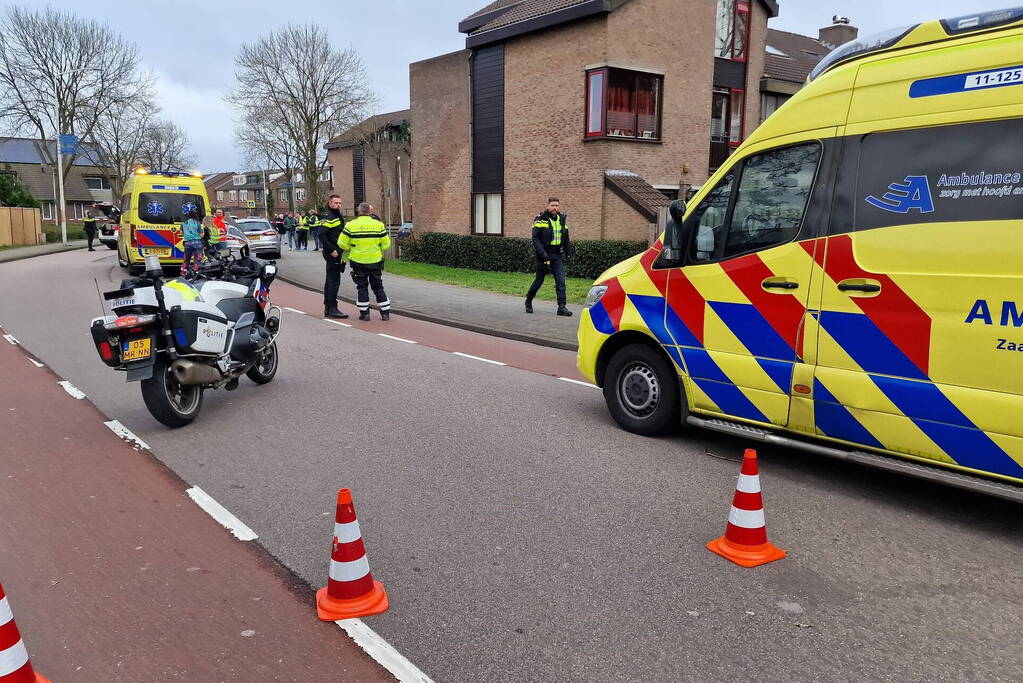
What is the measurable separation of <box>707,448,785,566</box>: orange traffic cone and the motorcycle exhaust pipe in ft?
14.3

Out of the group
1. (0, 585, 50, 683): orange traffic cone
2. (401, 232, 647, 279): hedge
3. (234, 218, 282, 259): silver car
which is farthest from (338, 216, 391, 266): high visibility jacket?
(234, 218, 282, 259): silver car

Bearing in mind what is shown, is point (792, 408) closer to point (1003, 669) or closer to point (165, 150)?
point (1003, 669)

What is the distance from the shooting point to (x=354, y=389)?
739cm

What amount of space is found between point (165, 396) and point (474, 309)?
7.83 metres

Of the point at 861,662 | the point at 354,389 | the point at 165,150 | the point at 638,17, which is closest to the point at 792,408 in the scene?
the point at 861,662

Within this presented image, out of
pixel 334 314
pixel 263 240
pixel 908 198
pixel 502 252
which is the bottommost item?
pixel 334 314

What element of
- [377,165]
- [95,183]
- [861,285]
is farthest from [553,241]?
[95,183]

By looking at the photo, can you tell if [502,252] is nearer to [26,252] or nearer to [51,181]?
[26,252]

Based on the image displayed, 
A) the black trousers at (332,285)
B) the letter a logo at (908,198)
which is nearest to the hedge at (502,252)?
the black trousers at (332,285)

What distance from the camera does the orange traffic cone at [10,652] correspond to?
2.43 m

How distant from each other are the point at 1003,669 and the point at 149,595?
3588 mm

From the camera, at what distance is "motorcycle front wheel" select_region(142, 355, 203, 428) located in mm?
5855

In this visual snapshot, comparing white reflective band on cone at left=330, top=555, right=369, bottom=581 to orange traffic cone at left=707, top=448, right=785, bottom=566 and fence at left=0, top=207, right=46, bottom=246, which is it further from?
fence at left=0, top=207, right=46, bottom=246

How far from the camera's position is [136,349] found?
5.68m
